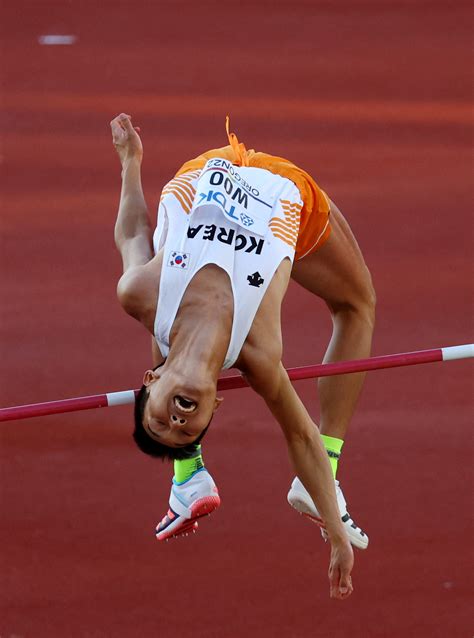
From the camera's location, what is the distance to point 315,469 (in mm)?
2971

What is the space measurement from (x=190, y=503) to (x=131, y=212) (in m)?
0.66

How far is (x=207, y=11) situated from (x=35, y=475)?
2.79 m

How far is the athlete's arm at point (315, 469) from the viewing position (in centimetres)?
290

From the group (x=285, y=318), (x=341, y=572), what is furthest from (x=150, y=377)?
(x=285, y=318)

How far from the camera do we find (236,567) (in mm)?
3959

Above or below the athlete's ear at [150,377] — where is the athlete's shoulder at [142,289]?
above

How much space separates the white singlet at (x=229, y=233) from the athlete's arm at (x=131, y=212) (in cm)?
4

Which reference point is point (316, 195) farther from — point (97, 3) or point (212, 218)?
point (97, 3)

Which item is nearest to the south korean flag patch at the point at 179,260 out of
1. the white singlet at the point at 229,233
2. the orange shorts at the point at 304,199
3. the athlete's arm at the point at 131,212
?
the white singlet at the point at 229,233

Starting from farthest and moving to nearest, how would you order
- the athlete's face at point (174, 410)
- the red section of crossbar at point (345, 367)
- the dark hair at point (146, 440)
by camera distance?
the red section of crossbar at point (345, 367), the dark hair at point (146, 440), the athlete's face at point (174, 410)

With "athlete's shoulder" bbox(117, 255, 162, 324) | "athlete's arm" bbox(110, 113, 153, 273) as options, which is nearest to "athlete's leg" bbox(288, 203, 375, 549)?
"athlete's arm" bbox(110, 113, 153, 273)

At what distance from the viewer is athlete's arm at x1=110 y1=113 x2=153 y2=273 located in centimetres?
297

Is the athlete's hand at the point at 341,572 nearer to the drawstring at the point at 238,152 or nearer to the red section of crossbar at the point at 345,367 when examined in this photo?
the red section of crossbar at the point at 345,367

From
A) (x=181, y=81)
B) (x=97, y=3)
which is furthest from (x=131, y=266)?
(x=97, y=3)
